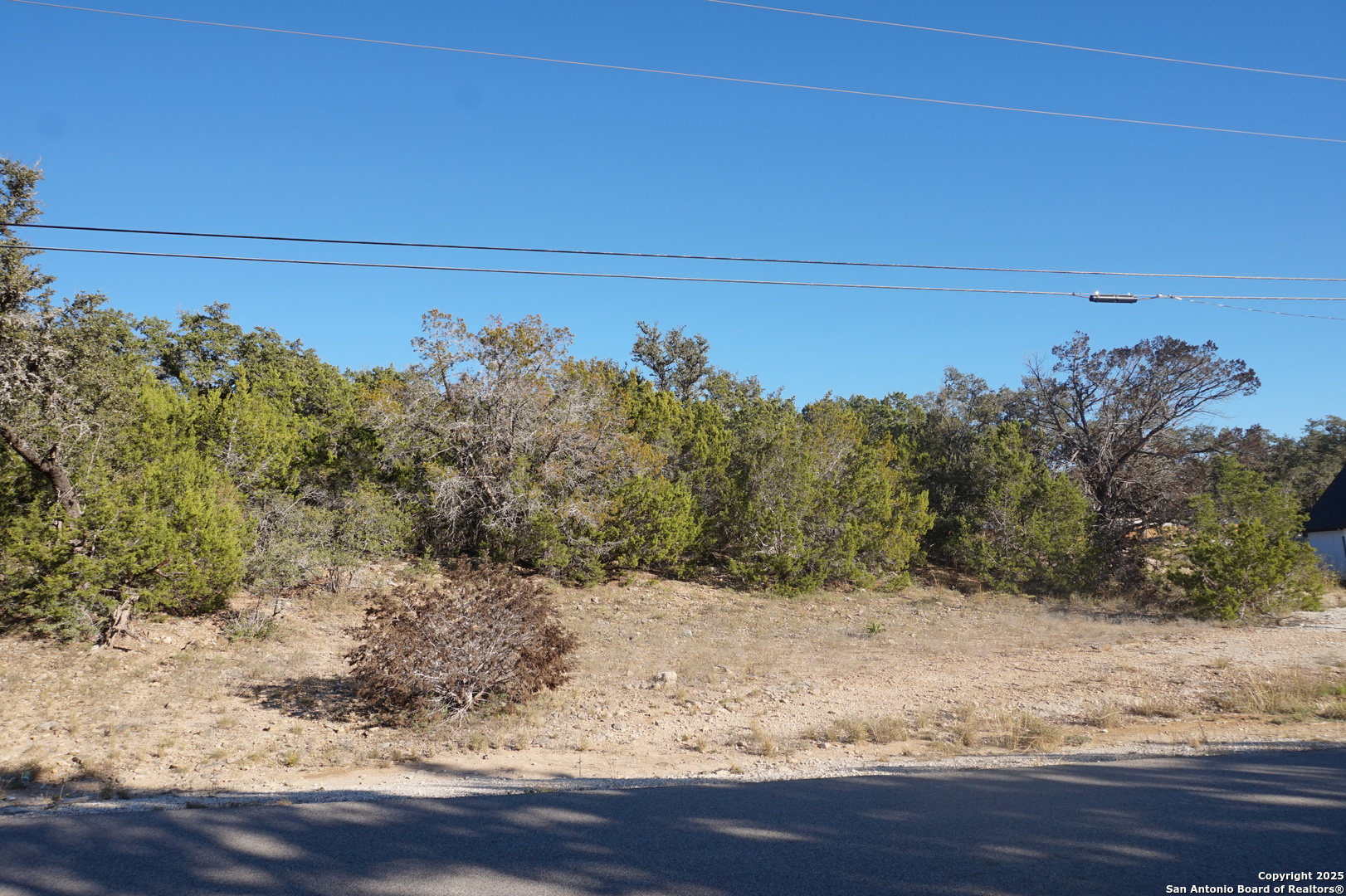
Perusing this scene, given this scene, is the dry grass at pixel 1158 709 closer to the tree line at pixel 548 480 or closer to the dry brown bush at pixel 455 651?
the dry brown bush at pixel 455 651

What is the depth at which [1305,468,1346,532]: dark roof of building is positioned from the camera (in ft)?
97.1

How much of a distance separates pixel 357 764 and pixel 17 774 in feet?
10.8

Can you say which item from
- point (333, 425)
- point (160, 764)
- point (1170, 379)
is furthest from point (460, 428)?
point (1170, 379)

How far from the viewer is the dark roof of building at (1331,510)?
29594 mm

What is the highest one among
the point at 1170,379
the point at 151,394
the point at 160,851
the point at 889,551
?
the point at 1170,379

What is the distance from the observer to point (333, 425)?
71.7 feet

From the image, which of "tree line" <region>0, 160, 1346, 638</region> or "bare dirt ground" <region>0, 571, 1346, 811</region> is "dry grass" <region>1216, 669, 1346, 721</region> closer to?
"bare dirt ground" <region>0, 571, 1346, 811</region>

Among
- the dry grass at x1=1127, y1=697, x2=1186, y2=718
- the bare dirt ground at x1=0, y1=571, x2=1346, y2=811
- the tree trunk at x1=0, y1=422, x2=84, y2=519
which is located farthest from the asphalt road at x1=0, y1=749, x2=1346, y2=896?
the tree trunk at x1=0, y1=422, x2=84, y2=519

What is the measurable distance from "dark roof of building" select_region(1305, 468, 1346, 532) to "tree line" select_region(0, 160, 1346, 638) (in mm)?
3166

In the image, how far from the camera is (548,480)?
21.0 m

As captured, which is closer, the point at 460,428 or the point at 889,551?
the point at 460,428

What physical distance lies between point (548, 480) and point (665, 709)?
1069cm

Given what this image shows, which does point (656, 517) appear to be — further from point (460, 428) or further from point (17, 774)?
point (17, 774)

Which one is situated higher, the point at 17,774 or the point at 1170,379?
the point at 1170,379
